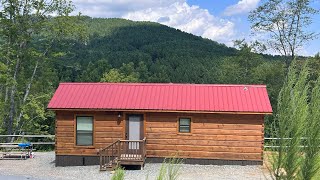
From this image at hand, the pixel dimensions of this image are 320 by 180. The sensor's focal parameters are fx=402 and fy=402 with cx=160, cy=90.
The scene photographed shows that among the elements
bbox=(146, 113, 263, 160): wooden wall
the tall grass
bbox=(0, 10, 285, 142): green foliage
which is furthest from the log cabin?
the tall grass

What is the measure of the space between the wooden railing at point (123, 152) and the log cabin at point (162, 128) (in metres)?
0.04

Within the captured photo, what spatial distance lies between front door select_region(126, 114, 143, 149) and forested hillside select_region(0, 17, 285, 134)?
9809 millimetres

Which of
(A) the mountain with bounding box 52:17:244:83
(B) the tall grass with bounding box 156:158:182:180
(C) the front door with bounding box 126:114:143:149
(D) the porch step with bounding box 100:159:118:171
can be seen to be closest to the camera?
(B) the tall grass with bounding box 156:158:182:180

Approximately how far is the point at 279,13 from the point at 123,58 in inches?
2757

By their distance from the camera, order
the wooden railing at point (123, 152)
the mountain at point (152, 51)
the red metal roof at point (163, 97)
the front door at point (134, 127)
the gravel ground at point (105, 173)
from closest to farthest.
A: 1. the gravel ground at point (105, 173)
2. the wooden railing at point (123, 152)
3. the red metal roof at point (163, 97)
4. the front door at point (134, 127)
5. the mountain at point (152, 51)

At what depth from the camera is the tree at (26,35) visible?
80.0 ft

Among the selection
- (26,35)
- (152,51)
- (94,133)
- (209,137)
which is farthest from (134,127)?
(152,51)

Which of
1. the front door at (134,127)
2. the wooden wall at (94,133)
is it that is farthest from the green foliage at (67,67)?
the front door at (134,127)

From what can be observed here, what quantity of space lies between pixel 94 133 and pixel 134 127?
1.73 meters

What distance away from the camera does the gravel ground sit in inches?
584

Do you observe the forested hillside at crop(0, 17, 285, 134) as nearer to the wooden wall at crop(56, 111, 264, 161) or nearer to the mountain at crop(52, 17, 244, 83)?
→ the mountain at crop(52, 17, 244, 83)

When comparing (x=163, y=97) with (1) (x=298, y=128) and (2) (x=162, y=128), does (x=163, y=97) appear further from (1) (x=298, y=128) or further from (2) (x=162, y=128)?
(1) (x=298, y=128)

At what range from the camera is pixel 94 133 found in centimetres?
1717

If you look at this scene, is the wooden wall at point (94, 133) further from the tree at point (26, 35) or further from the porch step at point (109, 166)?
the tree at point (26, 35)
